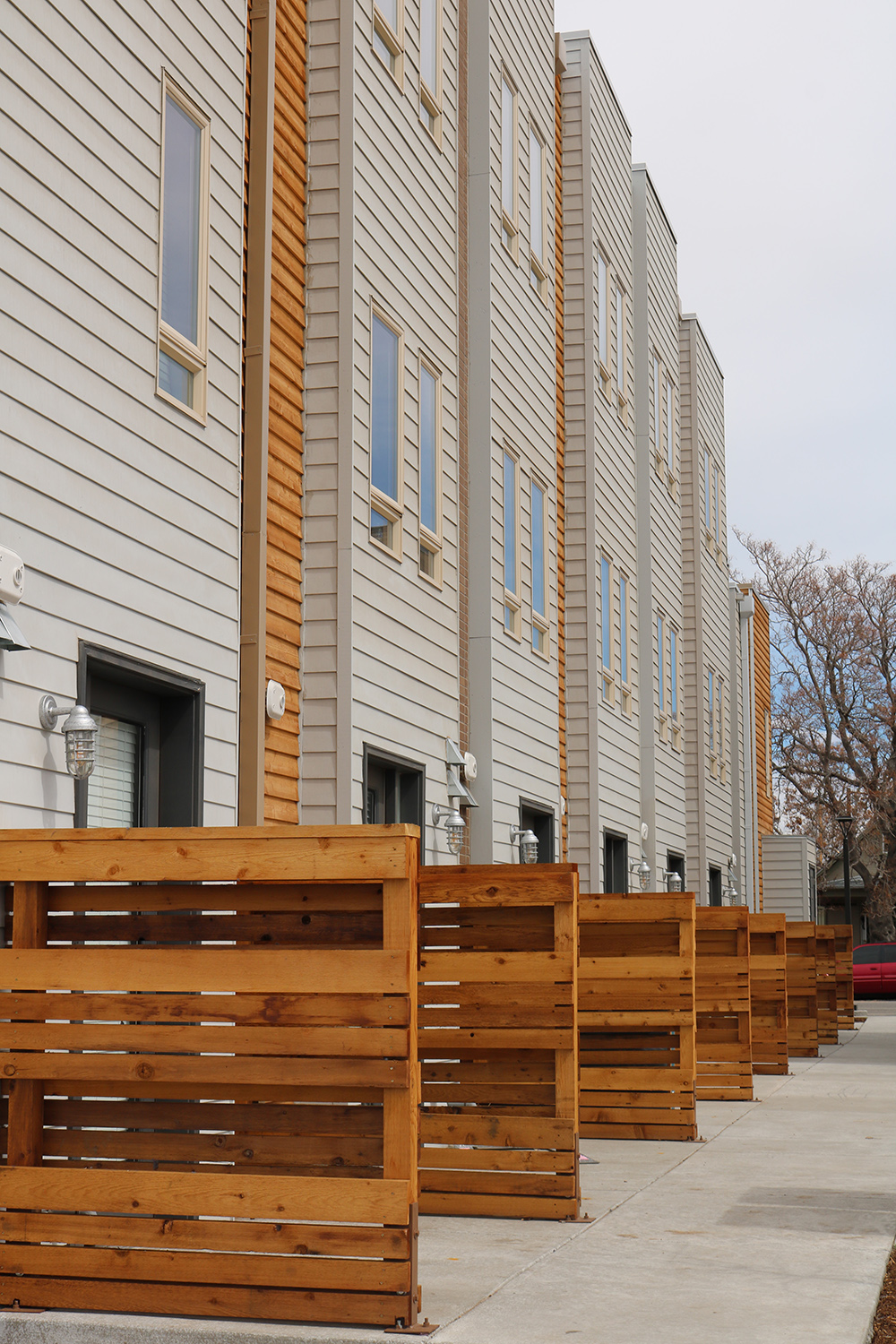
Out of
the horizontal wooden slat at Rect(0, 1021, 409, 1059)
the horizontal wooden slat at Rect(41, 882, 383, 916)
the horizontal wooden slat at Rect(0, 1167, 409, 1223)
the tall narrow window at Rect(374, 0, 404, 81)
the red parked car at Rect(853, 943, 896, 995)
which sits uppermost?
the tall narrow window at Rect(374, 0, 404, 81)

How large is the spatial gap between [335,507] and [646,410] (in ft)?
41.1

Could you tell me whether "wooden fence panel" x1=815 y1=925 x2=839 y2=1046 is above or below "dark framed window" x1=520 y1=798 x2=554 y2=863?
below

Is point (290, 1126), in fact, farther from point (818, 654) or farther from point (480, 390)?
point (818, 654)

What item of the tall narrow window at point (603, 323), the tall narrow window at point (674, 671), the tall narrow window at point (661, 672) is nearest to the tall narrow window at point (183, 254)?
the tall narrow window at point (603, 323)

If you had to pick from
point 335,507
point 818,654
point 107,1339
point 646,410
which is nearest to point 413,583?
point 335,507

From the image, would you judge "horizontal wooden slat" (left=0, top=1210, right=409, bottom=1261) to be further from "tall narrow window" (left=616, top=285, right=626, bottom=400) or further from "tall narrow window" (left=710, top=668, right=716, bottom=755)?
"tall narrow window" (left=710, top=668, right=716, bottom=755)

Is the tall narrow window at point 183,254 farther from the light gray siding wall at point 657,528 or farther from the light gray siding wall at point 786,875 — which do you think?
the light gray siding wall at point 786,875

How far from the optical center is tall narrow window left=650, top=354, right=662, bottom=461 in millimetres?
22156

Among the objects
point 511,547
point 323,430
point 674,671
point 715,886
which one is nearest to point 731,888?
point 715,886

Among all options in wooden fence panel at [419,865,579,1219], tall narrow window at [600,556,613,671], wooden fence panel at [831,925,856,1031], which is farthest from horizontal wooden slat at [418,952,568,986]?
wooden fence panel at [831,925,856,1031]

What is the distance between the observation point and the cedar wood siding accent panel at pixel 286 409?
8.89 metres

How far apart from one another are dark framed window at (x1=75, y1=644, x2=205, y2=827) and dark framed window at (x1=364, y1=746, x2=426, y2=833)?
232 centimetres

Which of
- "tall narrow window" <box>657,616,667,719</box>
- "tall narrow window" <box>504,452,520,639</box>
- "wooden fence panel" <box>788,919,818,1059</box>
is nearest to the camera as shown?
"tall narrow window" <box>504,452,520,639</box>

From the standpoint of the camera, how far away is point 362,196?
1009cm
